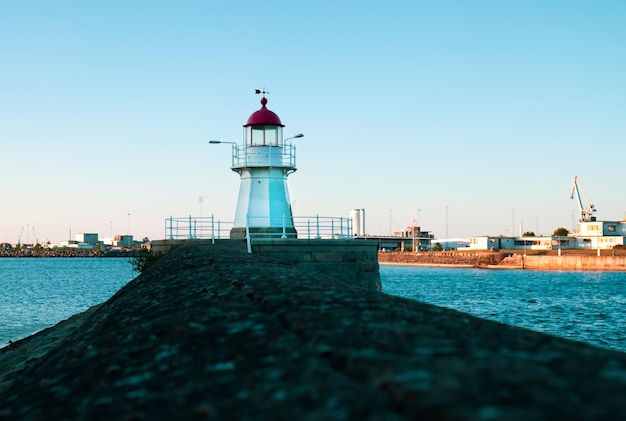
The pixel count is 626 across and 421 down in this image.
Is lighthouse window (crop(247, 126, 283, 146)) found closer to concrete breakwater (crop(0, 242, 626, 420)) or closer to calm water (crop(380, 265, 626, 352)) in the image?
calm water (crop(380, 265, 626, 352))

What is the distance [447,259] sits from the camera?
440 ft

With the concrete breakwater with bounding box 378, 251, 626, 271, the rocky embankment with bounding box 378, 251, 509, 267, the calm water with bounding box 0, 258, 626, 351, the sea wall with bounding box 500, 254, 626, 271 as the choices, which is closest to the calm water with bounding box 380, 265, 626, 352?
the calm water with bounding box 0, 258, 626, 351

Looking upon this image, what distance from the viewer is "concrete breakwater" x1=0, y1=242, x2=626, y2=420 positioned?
8.06 feet

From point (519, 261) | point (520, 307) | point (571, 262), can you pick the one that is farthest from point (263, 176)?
point (519, 261)

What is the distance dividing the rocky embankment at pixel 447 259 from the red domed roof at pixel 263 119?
9788 centimetres

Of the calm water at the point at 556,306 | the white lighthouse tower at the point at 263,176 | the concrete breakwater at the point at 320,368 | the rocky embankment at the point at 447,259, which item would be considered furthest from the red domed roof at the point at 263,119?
the rocky embankment at the point at 447,259

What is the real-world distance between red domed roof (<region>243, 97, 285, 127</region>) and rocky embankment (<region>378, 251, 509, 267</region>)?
97877mm

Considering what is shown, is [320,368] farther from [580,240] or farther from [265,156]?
[580,240]

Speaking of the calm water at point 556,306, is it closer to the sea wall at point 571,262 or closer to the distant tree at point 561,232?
the sea wall at point 571,262

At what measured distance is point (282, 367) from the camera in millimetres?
3189

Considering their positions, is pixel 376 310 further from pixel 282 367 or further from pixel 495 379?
pixel 495 379

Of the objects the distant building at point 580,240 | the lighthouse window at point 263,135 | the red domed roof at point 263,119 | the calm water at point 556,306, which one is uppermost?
the red domed roof at point 263,119

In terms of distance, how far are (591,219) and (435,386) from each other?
164639 mm

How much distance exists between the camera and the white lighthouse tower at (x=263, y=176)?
2856cm
